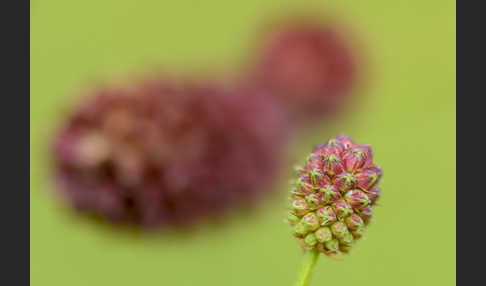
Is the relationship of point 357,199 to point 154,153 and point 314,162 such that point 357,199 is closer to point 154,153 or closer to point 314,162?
point 314,162

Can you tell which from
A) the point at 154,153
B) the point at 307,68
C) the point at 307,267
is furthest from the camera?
the point at 307,68

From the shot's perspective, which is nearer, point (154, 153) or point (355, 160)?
point (355, 160)

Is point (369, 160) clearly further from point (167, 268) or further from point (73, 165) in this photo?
point (167, 268)

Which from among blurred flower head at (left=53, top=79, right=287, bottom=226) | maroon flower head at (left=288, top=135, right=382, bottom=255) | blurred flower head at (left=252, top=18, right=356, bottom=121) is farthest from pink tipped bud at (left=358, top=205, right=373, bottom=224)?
blurred flower head at (left=252, top=18, right=356, bottom=121)

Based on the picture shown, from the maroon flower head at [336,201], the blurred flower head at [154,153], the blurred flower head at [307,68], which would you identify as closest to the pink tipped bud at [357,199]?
the maroon flower head at [336,201]

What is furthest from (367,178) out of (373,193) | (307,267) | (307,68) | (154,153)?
(307,68)

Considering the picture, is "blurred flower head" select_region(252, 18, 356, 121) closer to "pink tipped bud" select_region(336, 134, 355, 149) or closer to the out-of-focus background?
the out-of-focus background

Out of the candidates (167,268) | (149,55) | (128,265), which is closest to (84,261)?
(128,265)
